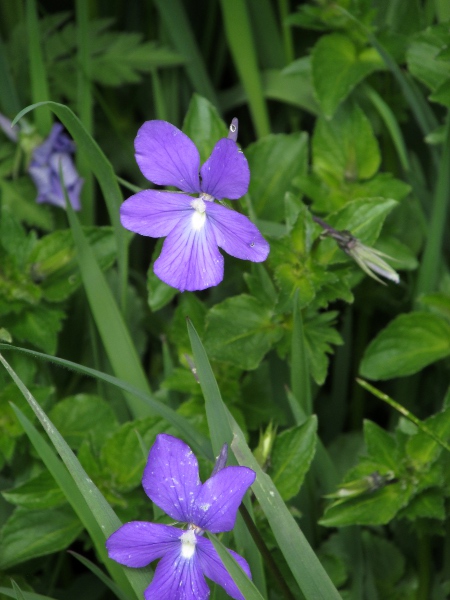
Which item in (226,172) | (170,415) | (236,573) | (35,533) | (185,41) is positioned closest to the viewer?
(236,573)

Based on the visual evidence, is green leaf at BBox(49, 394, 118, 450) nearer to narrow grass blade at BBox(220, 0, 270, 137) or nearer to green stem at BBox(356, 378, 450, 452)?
green stem at BBox(356, 378, 450, 452)

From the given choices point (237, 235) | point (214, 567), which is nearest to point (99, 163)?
point (237, 235)

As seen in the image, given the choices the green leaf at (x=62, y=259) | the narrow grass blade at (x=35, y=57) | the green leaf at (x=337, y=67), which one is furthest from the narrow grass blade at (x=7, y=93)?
the green leaf at (x=337, y=67)

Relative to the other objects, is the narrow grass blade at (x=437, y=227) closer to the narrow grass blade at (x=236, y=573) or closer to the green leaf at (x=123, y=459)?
the green leaf at (x=123, y=459)

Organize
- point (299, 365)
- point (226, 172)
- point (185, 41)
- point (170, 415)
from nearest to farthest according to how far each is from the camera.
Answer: point (226, 172) → point (170, 415) → point (299, 365) → point (185, 41)

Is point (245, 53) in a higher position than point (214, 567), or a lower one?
higher

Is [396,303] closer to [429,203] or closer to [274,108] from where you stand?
[429,203]

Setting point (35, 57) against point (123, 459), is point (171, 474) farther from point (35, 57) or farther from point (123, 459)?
point (35, 57)
